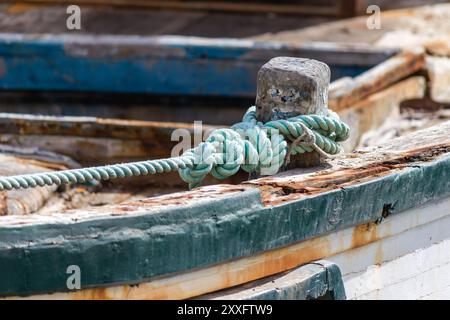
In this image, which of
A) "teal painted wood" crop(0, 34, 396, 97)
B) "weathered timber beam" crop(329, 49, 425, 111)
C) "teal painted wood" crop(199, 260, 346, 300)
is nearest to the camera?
"teal painted wood" crop(199, 260, 346, 300)

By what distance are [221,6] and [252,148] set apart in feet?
13.7

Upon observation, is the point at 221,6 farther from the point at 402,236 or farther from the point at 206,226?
the point at 206,226

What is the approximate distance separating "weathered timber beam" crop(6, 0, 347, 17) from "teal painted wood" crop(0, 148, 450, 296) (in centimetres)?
406

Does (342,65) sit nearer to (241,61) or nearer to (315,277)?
(241,61)

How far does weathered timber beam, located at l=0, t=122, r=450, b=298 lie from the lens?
231 centimetres

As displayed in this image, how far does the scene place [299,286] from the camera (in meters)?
2.61

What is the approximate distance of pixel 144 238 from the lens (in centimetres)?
239

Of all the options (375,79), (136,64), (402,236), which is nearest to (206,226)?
(402,236)

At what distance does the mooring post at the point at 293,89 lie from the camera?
278 centimetres

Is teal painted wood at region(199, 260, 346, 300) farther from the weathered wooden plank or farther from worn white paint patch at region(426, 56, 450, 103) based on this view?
worn white paint patch at region(426, 56, 450, 103)

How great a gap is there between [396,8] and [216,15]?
112 cm

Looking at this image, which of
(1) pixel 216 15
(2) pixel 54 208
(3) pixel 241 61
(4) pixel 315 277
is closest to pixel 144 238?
(4) pixel 315 277

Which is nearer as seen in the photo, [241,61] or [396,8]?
[241,61]

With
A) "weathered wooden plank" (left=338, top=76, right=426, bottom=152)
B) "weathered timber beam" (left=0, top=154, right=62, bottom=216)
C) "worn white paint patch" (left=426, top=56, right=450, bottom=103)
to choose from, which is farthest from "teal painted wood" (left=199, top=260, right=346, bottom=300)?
"worn white paint patch" (left=426, top=56, right=450, bottom=103)
